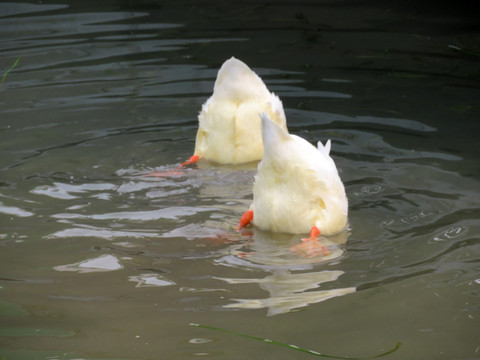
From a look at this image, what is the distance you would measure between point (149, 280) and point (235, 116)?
1.88m

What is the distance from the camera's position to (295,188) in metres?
3.90

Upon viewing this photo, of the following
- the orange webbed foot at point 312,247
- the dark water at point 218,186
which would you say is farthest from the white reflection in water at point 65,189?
the orange webbed foot at point 312,247

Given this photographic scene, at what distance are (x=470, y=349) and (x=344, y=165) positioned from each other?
8.36 ft

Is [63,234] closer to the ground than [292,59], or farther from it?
closer to the ground

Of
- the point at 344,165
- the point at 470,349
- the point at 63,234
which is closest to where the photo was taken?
the point at 470,349

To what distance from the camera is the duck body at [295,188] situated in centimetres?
386

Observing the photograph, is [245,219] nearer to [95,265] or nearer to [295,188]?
[295,188]

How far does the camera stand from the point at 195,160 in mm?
5328

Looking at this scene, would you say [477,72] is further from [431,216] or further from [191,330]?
[191,330]

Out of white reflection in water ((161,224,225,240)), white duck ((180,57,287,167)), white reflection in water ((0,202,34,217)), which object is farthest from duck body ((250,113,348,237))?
white reflection in water ((0,202,34,217))

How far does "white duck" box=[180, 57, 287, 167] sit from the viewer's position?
500 centimetres

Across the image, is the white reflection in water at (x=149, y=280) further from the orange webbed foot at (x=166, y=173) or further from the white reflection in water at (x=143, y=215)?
the orange webbed foot at (x=166, y=173)

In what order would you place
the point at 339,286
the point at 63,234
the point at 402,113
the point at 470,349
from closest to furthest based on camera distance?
the point at 470,349
the point at 339,286
the point at 63,234
the point at 402,113

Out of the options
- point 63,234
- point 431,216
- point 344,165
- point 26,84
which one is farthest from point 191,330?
point 26,84
